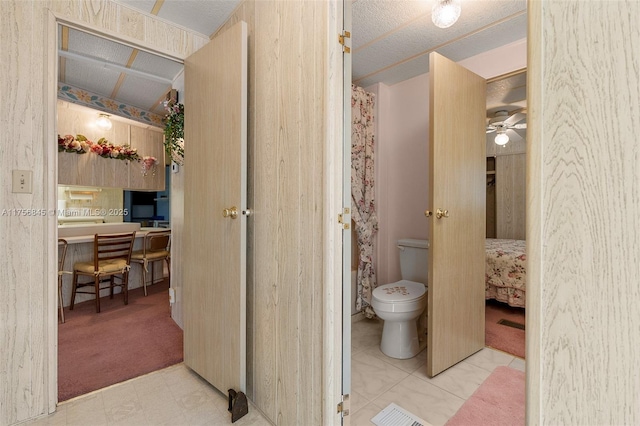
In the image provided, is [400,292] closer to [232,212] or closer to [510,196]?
[232,212]

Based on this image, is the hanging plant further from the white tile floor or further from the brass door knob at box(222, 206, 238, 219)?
the white tile floor

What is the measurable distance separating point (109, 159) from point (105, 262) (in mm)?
1458

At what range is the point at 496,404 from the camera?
161 cm

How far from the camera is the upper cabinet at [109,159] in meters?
3.54

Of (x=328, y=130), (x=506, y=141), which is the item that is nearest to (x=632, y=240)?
(x=328, y=130)

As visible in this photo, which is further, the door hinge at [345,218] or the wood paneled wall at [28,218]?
the wood paneled wall at [28,218]

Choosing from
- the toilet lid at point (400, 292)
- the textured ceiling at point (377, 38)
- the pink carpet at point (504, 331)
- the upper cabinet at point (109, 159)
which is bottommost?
the pink carpet at point (504, 331)

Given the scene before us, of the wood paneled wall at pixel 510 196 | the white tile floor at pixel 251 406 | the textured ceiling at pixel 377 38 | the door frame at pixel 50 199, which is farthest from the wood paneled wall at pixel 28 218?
the wood paneled wall at pixel 510 196

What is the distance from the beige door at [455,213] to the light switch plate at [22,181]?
2218 mm

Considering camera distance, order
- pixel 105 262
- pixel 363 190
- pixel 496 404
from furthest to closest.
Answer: pixel 105 262 < pixel 363 190 < pixel 496 404

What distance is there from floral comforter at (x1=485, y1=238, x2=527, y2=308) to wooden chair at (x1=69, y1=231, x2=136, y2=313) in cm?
395

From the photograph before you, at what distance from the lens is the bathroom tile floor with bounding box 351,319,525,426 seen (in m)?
1.59

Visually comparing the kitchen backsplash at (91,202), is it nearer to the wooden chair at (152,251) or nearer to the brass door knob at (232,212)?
the wooden chair at (152,251)

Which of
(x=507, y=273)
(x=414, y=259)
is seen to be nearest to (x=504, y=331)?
(x=507, y=273)
